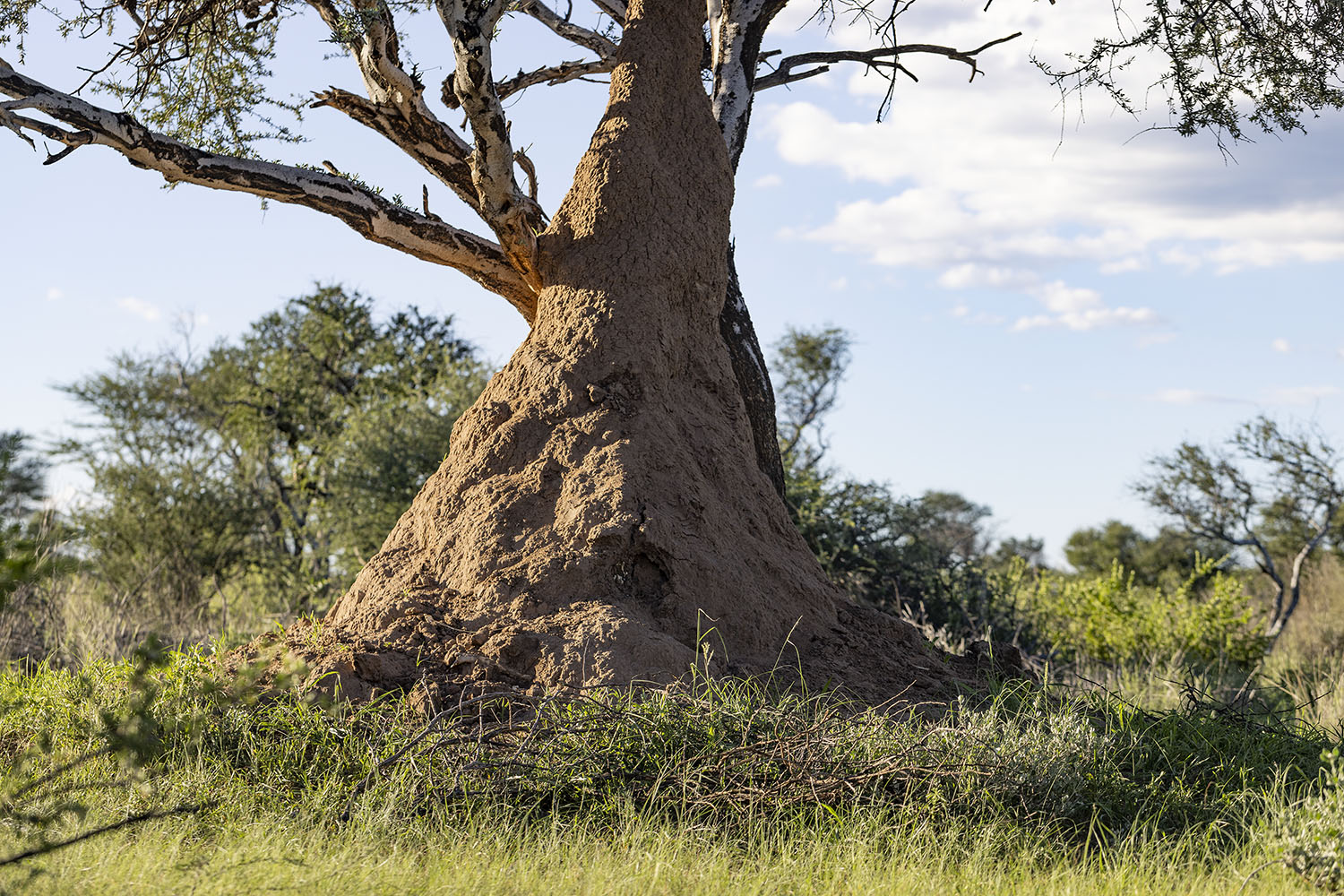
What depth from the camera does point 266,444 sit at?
15742mm

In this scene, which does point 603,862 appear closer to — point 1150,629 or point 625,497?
point 625,497

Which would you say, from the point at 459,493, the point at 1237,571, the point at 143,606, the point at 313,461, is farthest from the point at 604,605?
the point at 1237,571

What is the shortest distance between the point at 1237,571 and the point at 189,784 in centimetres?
2083

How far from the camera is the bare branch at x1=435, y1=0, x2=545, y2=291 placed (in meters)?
5.98

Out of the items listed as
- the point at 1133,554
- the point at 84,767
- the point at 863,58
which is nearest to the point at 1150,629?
the point at 863,58

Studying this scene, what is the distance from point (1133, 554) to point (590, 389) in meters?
21.9

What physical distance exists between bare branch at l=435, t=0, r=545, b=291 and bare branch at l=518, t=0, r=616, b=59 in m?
2.80

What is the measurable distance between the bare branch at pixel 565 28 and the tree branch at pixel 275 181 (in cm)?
284

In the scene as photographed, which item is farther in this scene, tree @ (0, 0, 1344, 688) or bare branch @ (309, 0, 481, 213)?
bare branch @ (309, 0, 481, 213)

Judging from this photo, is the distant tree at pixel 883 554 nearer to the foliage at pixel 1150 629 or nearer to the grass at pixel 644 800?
the foliage at pixel 1150 629

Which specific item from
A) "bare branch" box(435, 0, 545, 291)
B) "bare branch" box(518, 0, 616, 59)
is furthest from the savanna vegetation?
"bare branch" box(518, 0, 616, 59)

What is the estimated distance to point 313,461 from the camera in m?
14.2

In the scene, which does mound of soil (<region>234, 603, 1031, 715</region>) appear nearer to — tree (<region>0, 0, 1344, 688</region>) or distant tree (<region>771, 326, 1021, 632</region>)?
tree (<region>0, 0, 1344, 688</region>)

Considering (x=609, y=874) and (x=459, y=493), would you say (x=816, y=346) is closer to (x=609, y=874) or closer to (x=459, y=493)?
(x=459, y=493)
